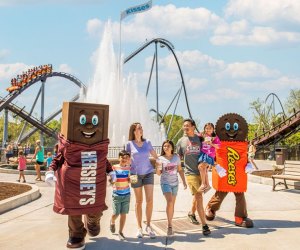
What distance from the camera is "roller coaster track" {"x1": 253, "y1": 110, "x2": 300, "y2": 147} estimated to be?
2553 centimetres

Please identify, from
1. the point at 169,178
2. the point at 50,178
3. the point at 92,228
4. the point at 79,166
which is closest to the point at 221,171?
the point at 169,178

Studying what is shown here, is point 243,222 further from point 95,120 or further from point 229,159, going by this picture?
point 95,120

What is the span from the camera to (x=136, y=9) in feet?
106

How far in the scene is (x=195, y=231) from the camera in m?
5.84

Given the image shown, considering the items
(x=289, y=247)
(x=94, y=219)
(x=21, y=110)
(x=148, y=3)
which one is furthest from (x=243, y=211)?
(x=21, y=110)

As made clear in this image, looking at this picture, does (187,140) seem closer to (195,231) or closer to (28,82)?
(195,231)

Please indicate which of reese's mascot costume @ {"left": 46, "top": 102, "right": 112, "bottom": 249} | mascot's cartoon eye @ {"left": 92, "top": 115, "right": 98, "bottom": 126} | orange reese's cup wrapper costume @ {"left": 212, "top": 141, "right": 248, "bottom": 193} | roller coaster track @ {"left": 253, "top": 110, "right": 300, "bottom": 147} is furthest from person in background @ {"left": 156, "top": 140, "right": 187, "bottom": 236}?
roller coaster track @ {"left": 253, "top": 110, "right": 300, "bottom": 147}

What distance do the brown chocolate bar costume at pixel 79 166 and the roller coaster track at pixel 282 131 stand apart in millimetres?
21864

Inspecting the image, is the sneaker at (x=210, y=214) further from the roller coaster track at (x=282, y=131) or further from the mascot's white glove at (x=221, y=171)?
the roller coaster track at (x=282, y=131)

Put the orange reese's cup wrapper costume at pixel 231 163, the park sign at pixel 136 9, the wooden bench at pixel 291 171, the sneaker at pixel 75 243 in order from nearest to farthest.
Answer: the sneaker at pixel 75 243 → the orange reese's cup wrapper costume at pixel 231 163 → the wooden bench at pixel 291 171 → the park sign at pixel 136 9

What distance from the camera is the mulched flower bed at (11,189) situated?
8.82m

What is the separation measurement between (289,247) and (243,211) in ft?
4.19

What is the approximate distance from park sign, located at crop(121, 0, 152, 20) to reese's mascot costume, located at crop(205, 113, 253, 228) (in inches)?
1041

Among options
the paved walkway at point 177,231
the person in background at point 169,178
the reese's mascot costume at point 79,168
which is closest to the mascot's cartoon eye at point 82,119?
the reese's mascot costume at point 79,168
